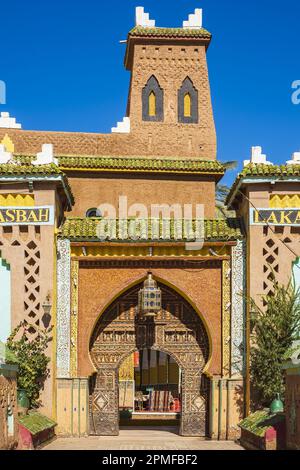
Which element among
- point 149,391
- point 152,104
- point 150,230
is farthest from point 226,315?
point 149,391

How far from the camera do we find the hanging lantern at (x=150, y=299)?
67.4 ft

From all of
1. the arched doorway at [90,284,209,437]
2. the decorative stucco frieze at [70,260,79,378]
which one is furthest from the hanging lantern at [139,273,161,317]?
the decorative stucco frieze at [70,260,79,378]

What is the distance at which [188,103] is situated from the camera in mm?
27312

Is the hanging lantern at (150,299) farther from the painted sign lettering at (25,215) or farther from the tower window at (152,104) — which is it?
the tower window at (152,104)

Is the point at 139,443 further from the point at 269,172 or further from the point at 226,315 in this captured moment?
the point at 269,172

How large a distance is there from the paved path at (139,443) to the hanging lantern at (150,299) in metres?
2.76

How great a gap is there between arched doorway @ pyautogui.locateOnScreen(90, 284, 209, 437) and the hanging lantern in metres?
0.63

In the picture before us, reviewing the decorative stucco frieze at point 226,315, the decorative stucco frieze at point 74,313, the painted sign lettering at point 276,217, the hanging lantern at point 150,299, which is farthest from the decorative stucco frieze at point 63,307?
the painted sign lettering at point 276,217

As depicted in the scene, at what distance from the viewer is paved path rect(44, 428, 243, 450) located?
719 inches

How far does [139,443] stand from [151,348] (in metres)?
2.55

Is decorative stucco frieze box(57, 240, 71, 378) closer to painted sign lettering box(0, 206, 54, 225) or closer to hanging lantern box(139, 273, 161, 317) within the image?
painted sign lettering box(0, 206, 54, 225)
